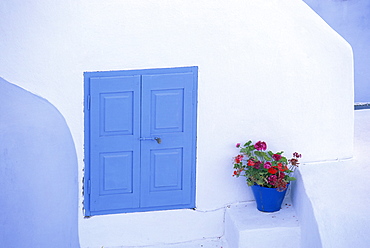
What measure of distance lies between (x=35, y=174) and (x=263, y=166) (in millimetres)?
2271

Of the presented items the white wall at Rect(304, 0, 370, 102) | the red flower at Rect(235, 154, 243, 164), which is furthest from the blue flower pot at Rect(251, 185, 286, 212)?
the white wall at Rect(304, 0, 370, 102)

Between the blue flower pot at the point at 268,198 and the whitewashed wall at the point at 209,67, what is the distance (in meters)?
0.27

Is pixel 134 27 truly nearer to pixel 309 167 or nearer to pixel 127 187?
pixel 127 187

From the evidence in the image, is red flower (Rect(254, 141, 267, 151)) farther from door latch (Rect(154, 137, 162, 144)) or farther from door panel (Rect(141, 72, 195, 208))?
door latch (Rect(154, 137, 162, 144))

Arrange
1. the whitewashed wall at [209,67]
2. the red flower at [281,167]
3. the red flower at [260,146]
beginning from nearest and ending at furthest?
1. the whitewashed wall at [209,67]
2. the red flower at [281,167]
3. the red flower at [260,146]

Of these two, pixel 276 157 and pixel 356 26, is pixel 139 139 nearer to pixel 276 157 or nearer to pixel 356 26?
pixel 276 157

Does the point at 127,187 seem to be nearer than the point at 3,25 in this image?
No

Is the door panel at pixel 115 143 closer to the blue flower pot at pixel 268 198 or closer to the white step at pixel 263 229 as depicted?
the white step at pixel 263 229

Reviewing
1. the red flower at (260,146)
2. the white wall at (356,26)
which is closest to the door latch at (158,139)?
the red flower at (260,146)

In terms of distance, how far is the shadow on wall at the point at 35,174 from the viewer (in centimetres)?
766

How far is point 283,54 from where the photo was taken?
8742mm

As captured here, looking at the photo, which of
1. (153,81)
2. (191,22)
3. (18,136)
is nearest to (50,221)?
(18,136)

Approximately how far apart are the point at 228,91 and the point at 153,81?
0.78 m

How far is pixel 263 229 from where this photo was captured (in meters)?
8.52
